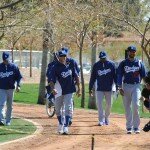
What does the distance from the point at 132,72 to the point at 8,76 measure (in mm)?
3606

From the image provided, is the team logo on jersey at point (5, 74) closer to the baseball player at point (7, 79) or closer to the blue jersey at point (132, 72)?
the baseball player at point (7, 79)

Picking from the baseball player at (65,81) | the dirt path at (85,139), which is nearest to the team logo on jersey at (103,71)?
the dirt path at (85,139)

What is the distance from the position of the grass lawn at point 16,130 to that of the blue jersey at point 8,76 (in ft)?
3.47

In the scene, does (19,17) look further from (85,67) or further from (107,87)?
(85,67)

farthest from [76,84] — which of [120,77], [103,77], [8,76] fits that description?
[8,76]

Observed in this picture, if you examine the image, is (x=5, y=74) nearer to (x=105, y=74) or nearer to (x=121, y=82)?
(x=105, y=74)

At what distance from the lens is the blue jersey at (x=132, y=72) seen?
43.0ft

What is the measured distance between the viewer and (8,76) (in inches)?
594

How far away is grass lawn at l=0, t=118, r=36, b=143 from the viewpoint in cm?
1291

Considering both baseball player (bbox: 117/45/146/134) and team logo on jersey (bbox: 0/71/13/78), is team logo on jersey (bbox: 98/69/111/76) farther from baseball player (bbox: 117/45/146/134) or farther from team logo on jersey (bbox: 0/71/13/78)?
team logo on jersey (bbox: 0/71/13/78)

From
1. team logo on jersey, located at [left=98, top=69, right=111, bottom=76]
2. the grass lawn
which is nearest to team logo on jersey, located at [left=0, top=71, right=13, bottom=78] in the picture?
the grass lawn

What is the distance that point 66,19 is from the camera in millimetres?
27141

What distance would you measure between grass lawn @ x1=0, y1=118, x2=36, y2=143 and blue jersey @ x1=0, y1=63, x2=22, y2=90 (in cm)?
106

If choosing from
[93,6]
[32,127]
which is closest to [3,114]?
[32,127]
